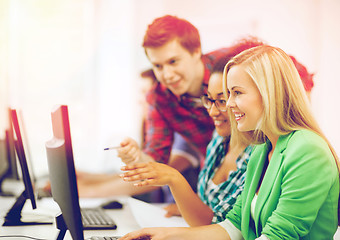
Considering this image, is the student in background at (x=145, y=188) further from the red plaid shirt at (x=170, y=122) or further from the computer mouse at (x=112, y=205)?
the computer mouse at (x=112, y=205)

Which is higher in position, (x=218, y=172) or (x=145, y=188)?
(x=218, y=172)

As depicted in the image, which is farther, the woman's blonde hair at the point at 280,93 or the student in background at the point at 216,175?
the student in background at the point at 216,175

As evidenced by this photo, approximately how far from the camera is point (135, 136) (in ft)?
11.4

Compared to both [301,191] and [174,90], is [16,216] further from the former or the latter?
[301,191]

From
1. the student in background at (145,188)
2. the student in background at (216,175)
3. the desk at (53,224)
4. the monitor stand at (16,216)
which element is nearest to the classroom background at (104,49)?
the student in background at (145,188)

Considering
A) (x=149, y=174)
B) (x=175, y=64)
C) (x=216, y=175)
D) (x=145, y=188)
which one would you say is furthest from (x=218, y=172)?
(x=145, y=188)

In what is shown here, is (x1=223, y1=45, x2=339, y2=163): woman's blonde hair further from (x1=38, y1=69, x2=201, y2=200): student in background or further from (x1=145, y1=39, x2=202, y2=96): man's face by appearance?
(x1=38, y1=69, x2=201, y2=200): student in background

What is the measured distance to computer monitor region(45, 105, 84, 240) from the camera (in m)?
0.79

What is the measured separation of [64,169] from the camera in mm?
820

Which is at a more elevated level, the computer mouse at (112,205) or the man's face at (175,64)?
the man's face at (175,64)

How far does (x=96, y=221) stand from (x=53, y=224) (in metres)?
0.16

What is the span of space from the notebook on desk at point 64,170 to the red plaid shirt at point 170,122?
976 millimetres

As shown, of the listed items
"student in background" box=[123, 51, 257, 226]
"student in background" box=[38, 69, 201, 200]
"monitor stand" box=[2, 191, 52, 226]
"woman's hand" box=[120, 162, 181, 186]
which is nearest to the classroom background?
"student in background" box=[38, 69, 201, 200]

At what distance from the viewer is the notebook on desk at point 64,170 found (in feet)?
2.60
